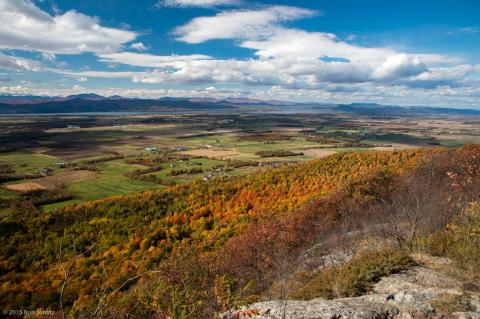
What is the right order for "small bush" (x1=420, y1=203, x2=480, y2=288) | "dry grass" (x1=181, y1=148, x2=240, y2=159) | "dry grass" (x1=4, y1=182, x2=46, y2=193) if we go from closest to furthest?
"small bush" (x1=420, y1=203, x2=480, y2=288)
"dry grass" (x1=4, y1=182, x2=46, y2=193)
"dry grass" (x1=181, y1=148, x2=240, y2=159)

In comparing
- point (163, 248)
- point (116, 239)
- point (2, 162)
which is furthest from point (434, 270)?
point (2, 162)

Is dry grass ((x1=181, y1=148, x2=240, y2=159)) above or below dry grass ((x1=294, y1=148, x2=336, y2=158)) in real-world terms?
below

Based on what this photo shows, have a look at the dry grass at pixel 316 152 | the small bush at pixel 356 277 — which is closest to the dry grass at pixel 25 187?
the small bush at pixel 356 277

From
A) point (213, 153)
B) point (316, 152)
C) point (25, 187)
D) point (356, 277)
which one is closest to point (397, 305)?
point (356, 277)

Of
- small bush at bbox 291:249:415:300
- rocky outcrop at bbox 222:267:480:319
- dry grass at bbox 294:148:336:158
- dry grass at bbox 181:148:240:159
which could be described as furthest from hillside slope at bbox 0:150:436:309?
dry grass at bbox 181:148:240:159

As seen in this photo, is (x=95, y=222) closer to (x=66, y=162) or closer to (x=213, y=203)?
(x=213, y=203)

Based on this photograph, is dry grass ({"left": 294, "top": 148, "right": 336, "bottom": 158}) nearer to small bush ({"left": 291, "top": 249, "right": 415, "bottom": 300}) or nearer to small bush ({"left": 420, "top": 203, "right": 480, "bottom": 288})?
small bush ({"left": 420, "top": 203, "right": 480, "bottom": 288})

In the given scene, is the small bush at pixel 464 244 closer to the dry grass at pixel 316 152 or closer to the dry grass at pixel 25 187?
the dry grass at pixel 25 187
